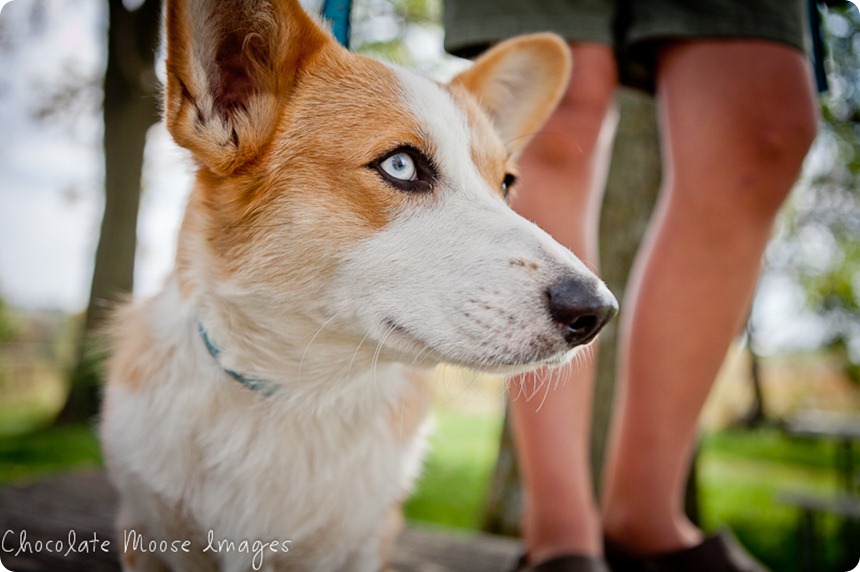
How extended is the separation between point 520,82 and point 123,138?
16.8ft

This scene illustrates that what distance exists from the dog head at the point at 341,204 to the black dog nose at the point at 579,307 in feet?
0.07

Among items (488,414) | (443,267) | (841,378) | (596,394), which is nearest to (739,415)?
(841,378)

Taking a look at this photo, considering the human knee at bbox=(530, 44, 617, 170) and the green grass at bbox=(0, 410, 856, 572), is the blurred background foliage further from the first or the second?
the human knee at bbox=(530, 44, 617, 170)

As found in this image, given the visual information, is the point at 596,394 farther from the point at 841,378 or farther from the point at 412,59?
the point at 841,378

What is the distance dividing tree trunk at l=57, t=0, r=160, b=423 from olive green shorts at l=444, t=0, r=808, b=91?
4.70m

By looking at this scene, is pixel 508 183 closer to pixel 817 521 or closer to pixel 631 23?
pixel 631 23

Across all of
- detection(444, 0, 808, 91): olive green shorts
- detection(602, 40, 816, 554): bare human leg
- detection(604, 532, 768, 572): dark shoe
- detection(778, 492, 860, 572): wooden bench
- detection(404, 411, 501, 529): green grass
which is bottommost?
detection(404, 411, 501, 529): green grass

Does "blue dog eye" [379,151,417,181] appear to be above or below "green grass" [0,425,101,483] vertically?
above

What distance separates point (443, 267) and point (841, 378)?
7.17m

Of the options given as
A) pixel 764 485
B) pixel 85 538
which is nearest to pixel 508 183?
pixel 85 538

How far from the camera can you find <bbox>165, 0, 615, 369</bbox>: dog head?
43.8 inches

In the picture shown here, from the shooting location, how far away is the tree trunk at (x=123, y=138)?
18.9 feet

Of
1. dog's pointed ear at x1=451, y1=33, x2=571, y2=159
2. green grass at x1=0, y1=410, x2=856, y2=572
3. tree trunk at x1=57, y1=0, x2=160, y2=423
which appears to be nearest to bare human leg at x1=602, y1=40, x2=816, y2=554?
dog's pointed ear at x1=451, y1=33, x2=571, y2=159

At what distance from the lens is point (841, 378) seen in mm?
6801
